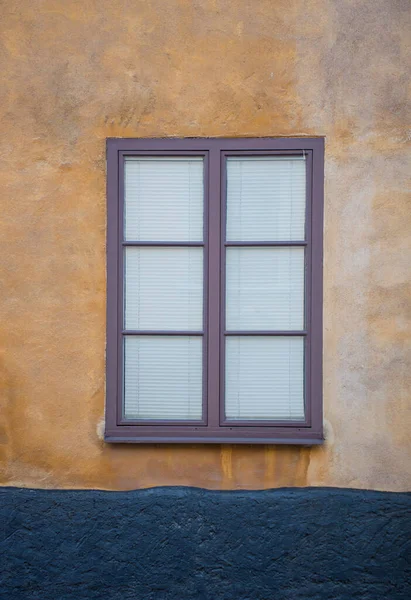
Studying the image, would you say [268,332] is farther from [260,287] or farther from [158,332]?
[158,332]

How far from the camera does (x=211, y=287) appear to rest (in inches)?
147

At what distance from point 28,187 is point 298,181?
1688mm

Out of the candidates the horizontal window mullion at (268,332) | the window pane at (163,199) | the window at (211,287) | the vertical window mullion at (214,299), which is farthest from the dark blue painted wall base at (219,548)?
the window pane at (163,199)

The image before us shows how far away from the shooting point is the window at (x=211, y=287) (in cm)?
372

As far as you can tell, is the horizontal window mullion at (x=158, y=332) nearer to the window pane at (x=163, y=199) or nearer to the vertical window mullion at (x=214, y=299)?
the vertical window mullion at (x=214, y=299)

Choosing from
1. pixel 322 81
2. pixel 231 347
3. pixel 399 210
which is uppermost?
pixel 322 81

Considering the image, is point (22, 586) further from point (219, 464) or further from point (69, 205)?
point (69, 205)

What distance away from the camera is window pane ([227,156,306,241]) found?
3758mm

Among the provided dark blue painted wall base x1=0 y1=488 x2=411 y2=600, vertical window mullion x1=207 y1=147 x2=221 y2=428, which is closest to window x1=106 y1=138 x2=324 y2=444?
vertical window mullion x1=207 y1=147 x2=221 y2=428

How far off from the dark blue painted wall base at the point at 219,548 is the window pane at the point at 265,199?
5.28ft

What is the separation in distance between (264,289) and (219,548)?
161 cm

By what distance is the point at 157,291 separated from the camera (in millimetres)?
3805

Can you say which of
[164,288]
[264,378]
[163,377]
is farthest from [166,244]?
[264,378]

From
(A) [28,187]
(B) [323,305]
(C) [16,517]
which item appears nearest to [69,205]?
(A) [28,187]
